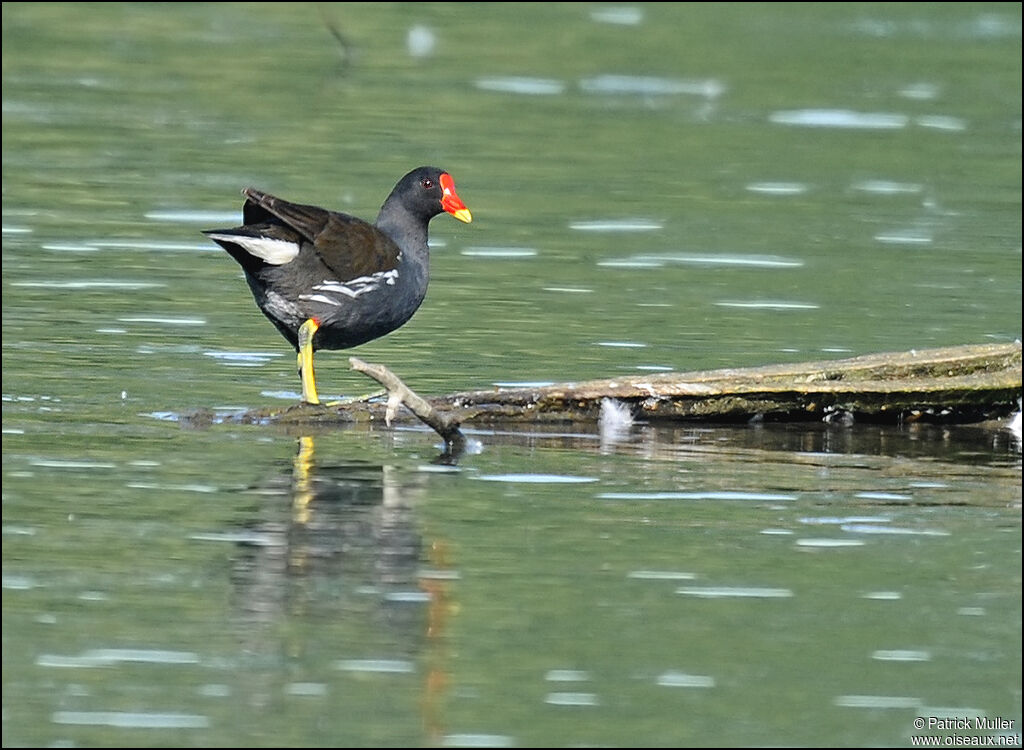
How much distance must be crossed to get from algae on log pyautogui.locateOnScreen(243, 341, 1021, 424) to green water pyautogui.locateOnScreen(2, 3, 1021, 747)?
140 mm

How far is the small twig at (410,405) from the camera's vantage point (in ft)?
30.2

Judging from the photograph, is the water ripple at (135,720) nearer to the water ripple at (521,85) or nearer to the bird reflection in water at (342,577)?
the bird reflection in water at (342,577)

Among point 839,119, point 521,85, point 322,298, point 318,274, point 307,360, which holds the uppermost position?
point 521,85

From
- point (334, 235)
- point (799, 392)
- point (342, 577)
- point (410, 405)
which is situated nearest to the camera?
point (342, 577)

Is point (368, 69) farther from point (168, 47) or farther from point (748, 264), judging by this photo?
point (748, 264)

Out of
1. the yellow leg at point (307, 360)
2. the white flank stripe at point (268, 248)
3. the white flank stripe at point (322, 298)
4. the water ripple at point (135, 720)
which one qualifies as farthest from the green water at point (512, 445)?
the white flank stripe at point (268, 248)

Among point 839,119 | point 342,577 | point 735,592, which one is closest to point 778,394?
point 735,592

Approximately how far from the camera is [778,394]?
10492 millimetres

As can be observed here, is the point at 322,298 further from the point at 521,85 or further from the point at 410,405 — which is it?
the point at 521,85

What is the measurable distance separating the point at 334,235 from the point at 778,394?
2.30m

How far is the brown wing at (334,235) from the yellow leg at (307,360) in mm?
284

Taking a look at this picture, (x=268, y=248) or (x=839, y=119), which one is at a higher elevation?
(x=839, y=119)

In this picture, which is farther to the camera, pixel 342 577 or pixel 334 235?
pixel 334 235

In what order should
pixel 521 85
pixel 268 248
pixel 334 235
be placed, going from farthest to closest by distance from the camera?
pixel 521 85 → pixel 334 235 → pixel 268 248
